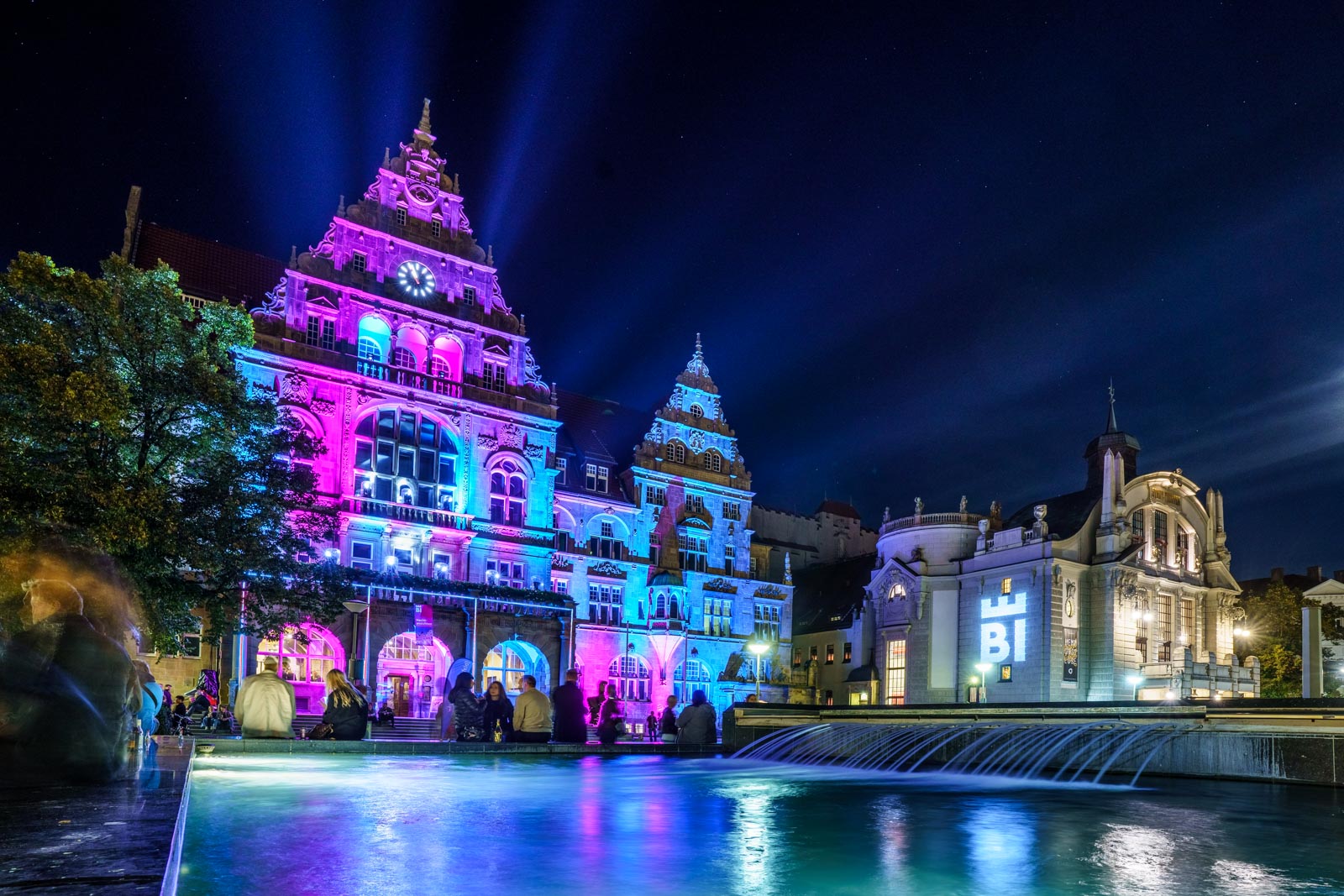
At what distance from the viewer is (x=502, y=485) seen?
2085 inches

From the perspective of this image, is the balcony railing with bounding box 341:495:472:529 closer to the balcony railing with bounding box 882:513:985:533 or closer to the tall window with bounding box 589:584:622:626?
the tall window with bounding box 589:584:622:626

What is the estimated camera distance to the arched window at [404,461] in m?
48.2

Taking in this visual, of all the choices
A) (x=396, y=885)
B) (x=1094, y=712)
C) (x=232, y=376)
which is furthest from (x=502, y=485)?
(x=396, y=885)

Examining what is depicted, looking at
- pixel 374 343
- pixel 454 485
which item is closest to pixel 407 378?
pixel 374 343

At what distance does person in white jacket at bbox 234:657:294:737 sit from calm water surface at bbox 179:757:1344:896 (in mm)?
5001

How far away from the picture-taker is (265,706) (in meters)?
20.0

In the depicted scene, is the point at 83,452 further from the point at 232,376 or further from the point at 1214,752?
the point at 1214,752

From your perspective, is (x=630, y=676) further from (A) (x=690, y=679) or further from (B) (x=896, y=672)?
(B) (x=896, y=672)

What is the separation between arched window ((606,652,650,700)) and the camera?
5678cm

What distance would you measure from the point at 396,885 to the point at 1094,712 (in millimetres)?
20101

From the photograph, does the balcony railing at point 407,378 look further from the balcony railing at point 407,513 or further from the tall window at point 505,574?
the tall window at point 505,574

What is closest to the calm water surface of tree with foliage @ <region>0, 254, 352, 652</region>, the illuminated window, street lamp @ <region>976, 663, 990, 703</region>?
tree with foliage @ <region>0, 254, 352, 652</region>

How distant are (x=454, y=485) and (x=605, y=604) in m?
12.1

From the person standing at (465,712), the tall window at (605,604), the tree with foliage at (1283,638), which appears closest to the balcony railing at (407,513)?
the tall window at (605,604)
